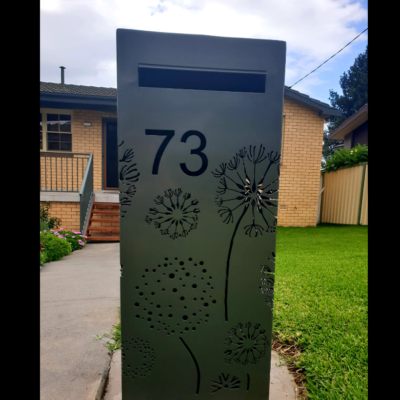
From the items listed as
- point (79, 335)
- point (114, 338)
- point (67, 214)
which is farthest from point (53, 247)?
point (114, 338)

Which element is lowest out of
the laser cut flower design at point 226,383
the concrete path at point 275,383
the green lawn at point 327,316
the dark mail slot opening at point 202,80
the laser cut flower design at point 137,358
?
the concrete path at point 275,383

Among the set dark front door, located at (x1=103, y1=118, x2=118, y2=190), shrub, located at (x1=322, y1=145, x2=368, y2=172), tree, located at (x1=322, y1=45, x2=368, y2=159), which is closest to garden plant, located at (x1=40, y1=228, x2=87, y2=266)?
dark front door, located at (x1=103, y1=118, x2=118, y2=190)

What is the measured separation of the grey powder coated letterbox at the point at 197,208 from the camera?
1230 millimetres

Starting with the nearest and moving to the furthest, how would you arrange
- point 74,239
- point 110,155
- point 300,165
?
point 74,239 → point 300,165 → point 110,155

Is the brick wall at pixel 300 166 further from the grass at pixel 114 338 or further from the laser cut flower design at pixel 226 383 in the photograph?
the laser cut flower design at pixel 226 383

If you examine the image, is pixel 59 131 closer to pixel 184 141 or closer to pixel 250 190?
pixel 184 141

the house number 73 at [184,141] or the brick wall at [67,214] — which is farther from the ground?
the house number 73 at [184,141]

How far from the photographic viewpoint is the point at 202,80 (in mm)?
1260

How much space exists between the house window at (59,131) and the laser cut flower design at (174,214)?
9038 mm

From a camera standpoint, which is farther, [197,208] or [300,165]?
[300,165]

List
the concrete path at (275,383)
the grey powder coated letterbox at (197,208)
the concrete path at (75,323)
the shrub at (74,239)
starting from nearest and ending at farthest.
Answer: the grey powder coated letterbox at (197,208) → the concrete path at (275,383) → the concrete path at (75,323) → the shrub at (74,239)

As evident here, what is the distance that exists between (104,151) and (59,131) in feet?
5.21

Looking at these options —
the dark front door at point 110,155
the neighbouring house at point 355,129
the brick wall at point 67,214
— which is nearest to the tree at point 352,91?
the neighbouring house at point 355,129
